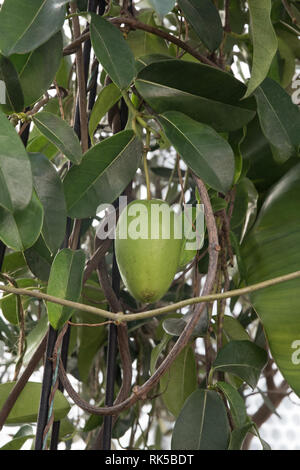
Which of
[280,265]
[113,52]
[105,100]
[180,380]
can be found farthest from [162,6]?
[180,380]

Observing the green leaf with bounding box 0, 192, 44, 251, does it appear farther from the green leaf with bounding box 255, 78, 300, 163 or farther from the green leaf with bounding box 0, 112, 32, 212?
the green leaf with bounding box 255, 78, 300, 163

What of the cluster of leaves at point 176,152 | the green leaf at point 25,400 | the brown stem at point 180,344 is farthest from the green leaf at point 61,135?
the green leaf at point 25,400

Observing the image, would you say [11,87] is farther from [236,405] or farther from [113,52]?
[236,405]

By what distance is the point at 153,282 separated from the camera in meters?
0.43

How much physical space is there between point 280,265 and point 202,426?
19 cm

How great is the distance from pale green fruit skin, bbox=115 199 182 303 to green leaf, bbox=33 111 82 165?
0.23 feet

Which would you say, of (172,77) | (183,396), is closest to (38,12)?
(172,77)

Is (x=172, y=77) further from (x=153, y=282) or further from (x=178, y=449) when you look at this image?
(x=178, y=449)

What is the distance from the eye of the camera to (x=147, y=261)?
42cm

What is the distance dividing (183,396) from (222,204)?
0.84ft

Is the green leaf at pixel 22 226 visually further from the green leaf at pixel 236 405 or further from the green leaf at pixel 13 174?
the green leaf at pixel 236 405

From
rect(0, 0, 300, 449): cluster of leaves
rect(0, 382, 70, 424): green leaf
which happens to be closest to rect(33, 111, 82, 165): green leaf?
rect(0, 0, 300, 449): cluster of leaves

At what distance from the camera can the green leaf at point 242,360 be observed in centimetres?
57

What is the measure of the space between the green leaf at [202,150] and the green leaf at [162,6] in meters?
0.11
